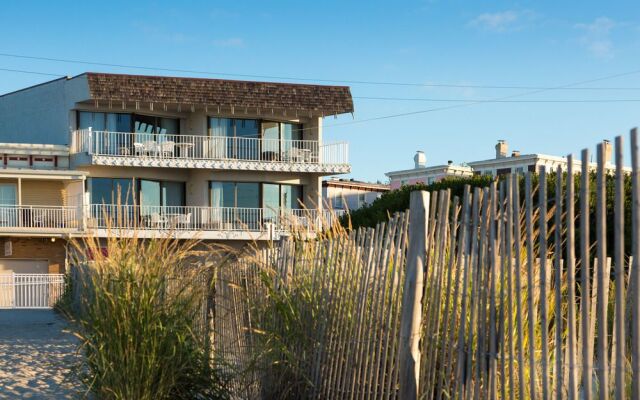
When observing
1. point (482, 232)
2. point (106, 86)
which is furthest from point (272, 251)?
point (106, 86)

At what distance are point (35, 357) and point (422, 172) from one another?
179ft

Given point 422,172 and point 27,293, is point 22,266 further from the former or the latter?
point 422,172

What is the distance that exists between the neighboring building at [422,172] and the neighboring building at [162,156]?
90.6ft

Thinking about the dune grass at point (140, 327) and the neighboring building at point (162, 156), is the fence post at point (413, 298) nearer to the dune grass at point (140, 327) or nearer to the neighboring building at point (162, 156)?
the dune grass at point (140, 327)

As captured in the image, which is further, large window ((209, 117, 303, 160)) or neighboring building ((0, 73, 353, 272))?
large window ((209, 117, 303, 160))

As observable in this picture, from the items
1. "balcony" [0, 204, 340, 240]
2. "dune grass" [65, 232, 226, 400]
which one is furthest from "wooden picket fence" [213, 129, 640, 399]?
"balcony" [0, 204, 340, 240]

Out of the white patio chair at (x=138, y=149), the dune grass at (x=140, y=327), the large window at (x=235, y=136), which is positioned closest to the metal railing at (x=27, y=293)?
the white patio chair at (x=138, y=149)

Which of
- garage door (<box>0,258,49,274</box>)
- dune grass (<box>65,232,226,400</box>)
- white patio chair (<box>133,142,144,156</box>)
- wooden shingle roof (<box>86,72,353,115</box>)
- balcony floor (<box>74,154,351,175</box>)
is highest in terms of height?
wooden shingle roof (<box>86,72,353,115</box>)

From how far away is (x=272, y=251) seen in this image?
7.86 m

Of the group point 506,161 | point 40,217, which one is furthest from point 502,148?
point 40,217

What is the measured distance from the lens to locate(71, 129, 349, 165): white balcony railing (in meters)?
35.2

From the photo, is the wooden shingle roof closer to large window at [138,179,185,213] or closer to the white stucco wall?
the white stucco wall

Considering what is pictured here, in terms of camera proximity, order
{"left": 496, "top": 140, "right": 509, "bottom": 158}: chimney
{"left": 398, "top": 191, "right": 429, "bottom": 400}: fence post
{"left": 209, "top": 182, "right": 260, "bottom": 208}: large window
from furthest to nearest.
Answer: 1. {"left": 496, "top": 140, "right": 509, "bottom": 158}: chimney
2. {"left": 209, "top": 182, "right": 260, "bottom": 208}: large window
3. {"left": 398, "top": 191, "right": 429, "bottom": 400}: fence post

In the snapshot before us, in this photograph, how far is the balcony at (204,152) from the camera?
115 feet
